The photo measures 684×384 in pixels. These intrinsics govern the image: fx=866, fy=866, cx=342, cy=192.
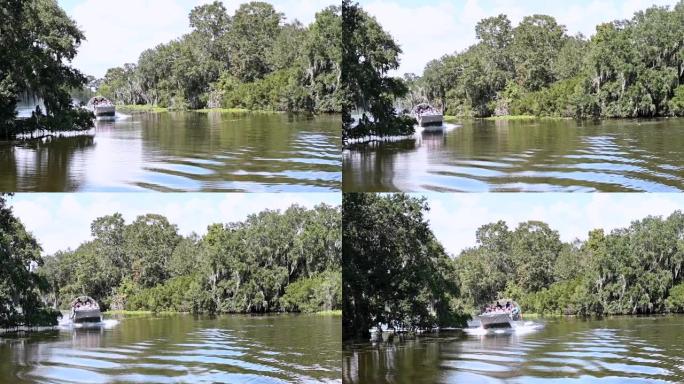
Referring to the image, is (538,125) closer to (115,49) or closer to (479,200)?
(479,200)

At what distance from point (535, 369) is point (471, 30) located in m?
2.83

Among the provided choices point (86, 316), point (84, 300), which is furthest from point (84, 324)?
point (84, 300)

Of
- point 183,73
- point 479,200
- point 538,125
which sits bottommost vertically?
point 479,200

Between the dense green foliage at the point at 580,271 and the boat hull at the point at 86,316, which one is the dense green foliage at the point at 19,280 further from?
the dense green foliage at the point at 580,271

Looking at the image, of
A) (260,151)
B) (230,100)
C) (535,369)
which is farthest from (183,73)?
(535,369)

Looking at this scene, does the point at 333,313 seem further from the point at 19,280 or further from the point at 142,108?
the point at 19,280

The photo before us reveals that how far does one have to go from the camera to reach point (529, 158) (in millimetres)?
6875

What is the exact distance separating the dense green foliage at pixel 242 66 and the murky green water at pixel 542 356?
2108mm

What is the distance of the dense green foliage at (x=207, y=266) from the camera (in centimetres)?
730

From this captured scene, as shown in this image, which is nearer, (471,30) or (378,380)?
(378,380)

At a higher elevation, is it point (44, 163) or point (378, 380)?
point (44, 163)

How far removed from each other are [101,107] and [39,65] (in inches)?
23.2

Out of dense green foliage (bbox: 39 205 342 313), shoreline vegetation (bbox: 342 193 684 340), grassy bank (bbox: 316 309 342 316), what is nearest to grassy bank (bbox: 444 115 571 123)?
shoreline vegetation (bbox: 342 193 684 340)

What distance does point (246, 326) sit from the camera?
24.4 ft
